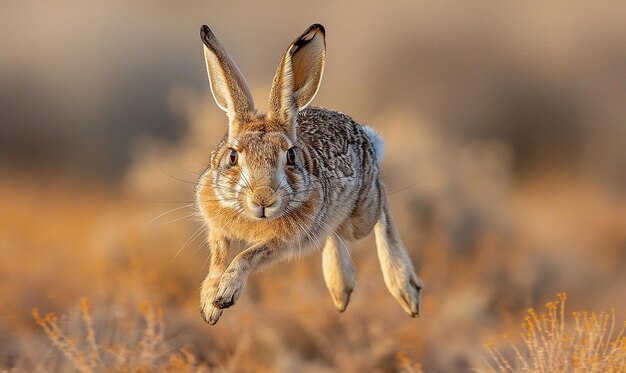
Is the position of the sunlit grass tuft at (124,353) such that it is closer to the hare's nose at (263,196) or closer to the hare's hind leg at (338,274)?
the hare's hind leg at (338,274)

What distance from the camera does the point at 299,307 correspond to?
10.2 metres

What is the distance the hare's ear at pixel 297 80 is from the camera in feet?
20.0

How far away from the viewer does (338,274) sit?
25.3 feet

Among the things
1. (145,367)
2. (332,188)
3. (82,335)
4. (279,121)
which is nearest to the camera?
(279,121)

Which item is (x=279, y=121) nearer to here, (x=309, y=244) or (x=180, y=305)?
(x=309, y=244)

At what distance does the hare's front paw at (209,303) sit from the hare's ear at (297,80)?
95 centimetres

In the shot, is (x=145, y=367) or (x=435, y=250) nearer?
(x=145, y=367)

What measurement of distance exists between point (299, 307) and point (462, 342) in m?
1.51

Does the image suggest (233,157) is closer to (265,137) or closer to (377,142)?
(265,137)

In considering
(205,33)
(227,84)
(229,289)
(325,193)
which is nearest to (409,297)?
(325,193)

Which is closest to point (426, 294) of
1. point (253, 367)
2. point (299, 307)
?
point (299, 307)

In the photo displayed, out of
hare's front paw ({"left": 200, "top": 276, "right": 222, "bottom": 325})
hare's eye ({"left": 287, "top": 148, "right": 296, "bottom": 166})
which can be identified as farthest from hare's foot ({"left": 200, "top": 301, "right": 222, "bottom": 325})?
hare's eye ({"left": 287, "top": 148, "right": 296, "bottom": 166})

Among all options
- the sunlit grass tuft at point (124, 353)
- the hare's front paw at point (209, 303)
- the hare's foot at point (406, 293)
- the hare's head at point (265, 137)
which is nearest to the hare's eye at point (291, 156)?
the hare's head at point (265, 137)

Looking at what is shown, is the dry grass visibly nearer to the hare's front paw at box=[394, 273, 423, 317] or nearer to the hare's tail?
the hare's front paw at box=[394, 273, 423, 317]
